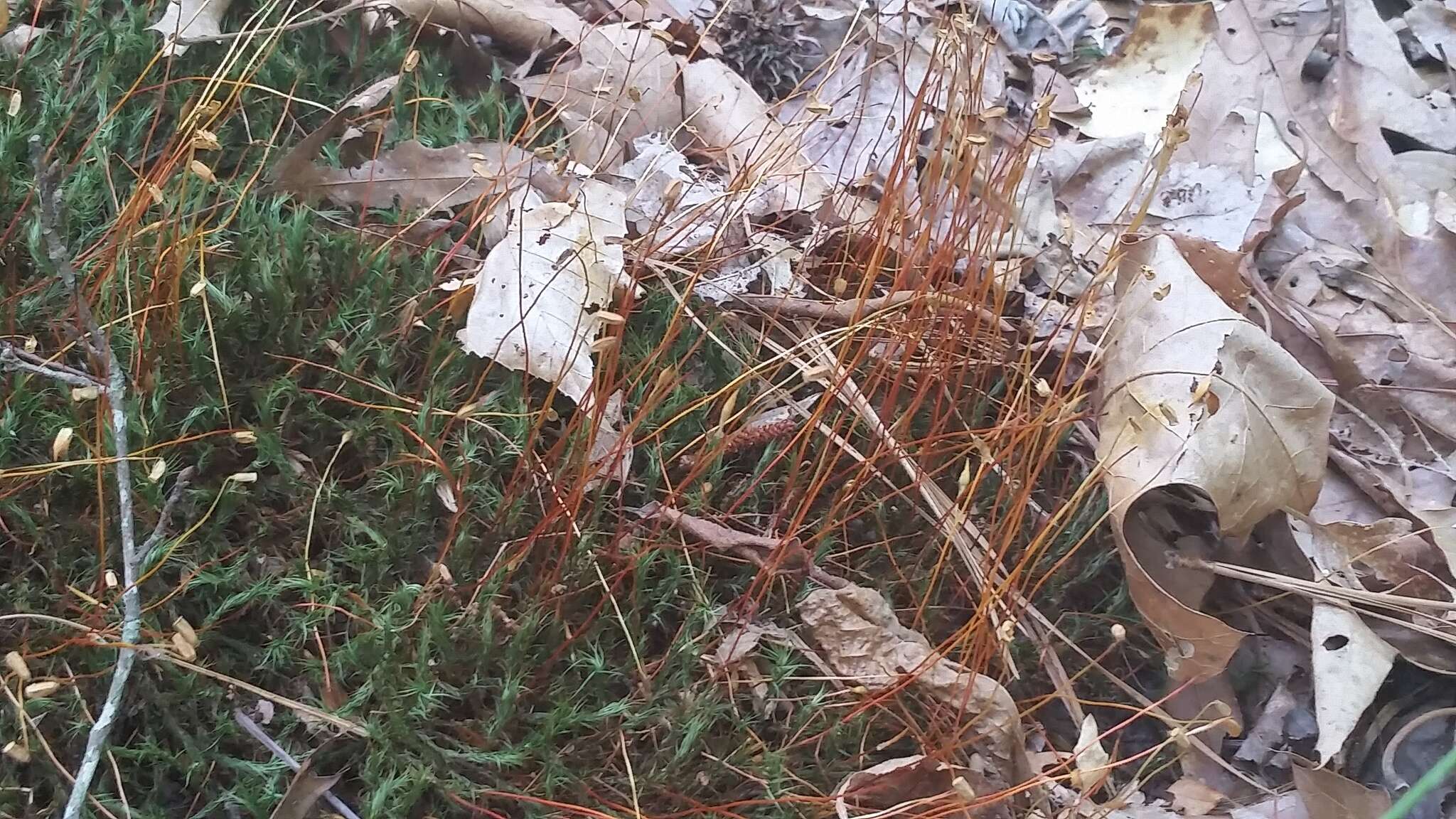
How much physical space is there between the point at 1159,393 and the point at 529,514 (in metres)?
0.89

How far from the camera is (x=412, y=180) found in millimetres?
1511

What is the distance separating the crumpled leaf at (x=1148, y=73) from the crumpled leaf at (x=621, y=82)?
83 cm

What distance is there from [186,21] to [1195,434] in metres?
1.64

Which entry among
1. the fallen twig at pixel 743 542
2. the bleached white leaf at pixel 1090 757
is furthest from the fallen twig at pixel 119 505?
the bleached white leaf at pixel 1090 757

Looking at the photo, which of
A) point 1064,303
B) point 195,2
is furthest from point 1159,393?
point 195,2

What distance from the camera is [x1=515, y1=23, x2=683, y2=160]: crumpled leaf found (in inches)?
66.2

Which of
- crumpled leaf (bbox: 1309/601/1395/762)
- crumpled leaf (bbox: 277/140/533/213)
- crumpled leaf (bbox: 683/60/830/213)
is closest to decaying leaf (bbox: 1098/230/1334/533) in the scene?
crumpled leaf (bbox: 1309/601/1395/762)

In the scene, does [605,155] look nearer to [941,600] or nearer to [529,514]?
[529,514]

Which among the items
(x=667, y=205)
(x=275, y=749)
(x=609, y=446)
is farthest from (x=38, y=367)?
(x=667, y=205)

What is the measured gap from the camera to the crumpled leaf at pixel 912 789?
1.16m

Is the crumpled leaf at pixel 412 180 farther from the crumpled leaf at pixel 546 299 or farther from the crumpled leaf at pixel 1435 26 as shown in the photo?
the crumpled leaf at pixel 1435 26

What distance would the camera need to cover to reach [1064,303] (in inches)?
64.1

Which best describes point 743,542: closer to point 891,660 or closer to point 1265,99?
point 891,660

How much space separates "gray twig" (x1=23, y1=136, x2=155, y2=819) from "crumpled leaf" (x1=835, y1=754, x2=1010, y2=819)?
788 millimetres
